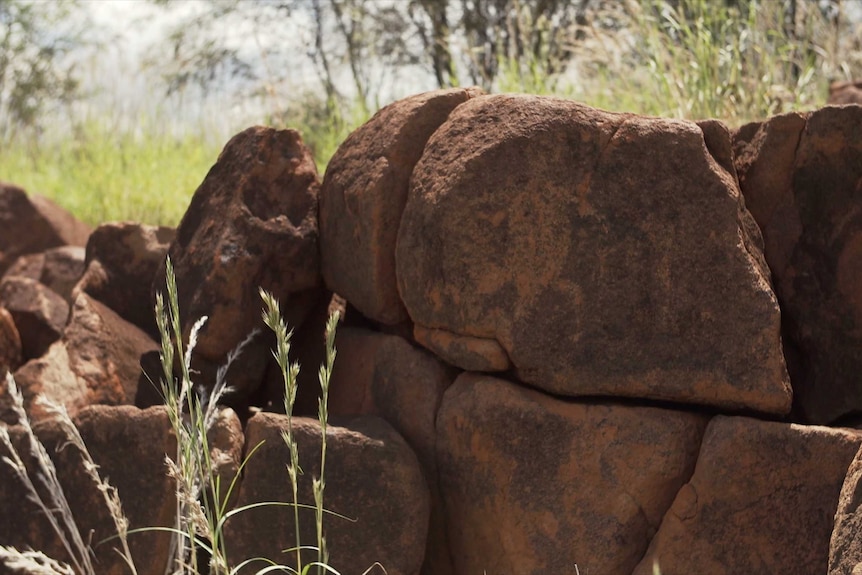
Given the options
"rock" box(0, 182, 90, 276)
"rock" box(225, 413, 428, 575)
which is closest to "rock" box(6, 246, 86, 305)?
"rock" box(0, 182, 90, 276)

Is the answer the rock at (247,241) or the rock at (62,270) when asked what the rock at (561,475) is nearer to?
the rock at (247,241)

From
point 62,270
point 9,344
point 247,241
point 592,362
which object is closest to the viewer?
point 592,362

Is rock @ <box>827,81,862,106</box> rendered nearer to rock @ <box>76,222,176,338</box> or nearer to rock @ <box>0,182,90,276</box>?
rock @ <box>76,222,176,338</box>

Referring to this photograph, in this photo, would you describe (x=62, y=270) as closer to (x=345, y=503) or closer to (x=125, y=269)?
(x=125, y=269)

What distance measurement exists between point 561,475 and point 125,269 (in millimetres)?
1874

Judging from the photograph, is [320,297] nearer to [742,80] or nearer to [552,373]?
[552,373]

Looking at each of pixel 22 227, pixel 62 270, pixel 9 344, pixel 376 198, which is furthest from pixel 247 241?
pixel 22 227

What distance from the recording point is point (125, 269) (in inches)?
150

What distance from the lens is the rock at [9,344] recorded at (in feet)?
13.3

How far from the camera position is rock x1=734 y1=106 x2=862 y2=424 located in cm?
274

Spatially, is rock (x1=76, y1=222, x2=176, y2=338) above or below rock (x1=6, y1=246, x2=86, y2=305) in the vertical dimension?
above

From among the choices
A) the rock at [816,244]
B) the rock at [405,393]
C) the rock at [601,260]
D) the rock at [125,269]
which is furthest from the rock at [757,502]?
the rock at [125,269]

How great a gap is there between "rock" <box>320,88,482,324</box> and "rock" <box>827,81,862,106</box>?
2417 mm

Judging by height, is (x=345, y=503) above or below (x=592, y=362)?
below
